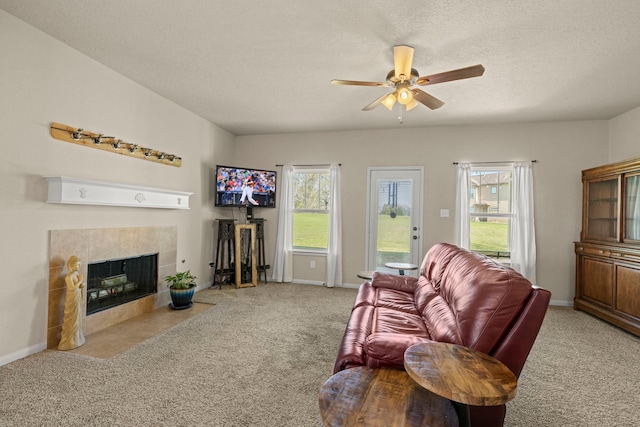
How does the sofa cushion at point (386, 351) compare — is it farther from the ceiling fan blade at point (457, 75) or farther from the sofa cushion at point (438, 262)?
the ceiling fan blade at point (457, 75)

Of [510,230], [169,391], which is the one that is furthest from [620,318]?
[169,391]

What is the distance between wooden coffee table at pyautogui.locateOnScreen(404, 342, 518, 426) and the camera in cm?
109

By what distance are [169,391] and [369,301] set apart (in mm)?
1614

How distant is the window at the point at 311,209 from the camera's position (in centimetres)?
543

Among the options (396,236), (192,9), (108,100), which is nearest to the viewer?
(192,9)

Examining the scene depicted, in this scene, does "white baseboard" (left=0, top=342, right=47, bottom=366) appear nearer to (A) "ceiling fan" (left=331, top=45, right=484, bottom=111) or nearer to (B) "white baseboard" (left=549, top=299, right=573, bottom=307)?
(A) "ceiling fan" (left=331, top=45, right=484, bottom=111)

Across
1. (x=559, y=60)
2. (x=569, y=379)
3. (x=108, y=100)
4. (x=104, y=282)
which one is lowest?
(x=569, y=379)

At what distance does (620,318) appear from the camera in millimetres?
3439

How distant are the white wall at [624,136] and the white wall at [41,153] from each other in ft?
19.7

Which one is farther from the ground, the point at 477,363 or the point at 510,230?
the point at 510,230

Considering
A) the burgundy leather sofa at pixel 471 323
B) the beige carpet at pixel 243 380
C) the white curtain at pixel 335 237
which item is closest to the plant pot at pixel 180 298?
the beige carpet at pixel 243 380

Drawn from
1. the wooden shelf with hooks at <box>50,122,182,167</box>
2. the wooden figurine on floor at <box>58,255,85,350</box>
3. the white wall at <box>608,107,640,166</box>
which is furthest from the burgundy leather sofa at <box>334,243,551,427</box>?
the white wall at <box>608,107,640,166</box>

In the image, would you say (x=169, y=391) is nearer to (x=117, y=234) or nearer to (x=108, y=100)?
(x=117, y=234)

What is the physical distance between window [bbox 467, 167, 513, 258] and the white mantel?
431 centimetres
